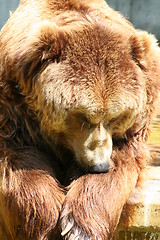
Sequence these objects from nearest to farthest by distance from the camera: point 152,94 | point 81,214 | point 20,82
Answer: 1. point 81,214
2. point 20,82
3. point 152,94

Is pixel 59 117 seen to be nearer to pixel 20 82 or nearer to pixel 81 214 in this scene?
pixel 20 82

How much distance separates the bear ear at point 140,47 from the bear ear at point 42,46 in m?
0.51

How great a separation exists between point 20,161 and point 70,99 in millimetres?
590

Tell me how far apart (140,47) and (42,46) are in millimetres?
691

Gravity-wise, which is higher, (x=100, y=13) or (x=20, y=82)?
(x=100, y=13)

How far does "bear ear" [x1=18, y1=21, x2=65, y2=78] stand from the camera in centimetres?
360

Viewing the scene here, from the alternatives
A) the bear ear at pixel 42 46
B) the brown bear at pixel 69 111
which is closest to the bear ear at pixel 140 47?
the brown bear at pixel 69 111

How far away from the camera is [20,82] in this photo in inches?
148

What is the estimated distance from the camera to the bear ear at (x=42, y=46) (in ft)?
11.8

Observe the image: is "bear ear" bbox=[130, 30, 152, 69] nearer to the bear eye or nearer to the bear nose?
the bear eye

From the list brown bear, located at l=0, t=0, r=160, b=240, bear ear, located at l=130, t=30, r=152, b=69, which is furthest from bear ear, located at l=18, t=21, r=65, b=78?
bear ear, located at l=130, t=30, r=152, b=69

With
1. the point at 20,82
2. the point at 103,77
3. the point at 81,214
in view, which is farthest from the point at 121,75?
the point at 81,214

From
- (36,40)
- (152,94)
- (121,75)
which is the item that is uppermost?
(36,40)

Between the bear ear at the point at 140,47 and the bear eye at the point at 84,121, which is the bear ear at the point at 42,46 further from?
the bear ear at the point at 140,47
